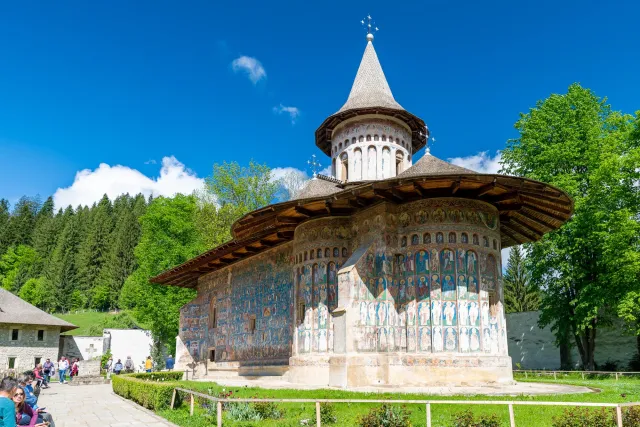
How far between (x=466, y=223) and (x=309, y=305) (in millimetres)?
5698

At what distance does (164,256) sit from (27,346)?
35.4 feet

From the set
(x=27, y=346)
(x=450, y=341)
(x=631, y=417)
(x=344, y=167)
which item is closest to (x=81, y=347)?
(x=27, y=346)

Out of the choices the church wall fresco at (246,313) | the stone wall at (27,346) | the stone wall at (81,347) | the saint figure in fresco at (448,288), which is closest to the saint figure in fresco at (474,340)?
the saint figure in fresco at (448,288)

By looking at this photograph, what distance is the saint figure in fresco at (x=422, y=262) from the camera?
1464cm

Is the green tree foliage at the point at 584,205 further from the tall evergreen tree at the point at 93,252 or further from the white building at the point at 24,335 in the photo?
the tall evergreen tree at the point at 93,252

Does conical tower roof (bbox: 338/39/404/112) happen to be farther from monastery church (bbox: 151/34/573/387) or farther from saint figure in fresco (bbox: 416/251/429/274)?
saint figure in fresco (bbox: 416/251/429/274)

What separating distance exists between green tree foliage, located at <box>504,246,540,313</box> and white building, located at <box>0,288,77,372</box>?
3342cm

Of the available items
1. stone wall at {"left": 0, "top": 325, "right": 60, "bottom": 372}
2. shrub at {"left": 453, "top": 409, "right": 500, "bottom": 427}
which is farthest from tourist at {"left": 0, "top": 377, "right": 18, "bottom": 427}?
stone wall at {"left": 0, "top": 325, "right": 60, "bottom": 372}

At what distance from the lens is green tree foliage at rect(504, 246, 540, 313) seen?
41.8 meters

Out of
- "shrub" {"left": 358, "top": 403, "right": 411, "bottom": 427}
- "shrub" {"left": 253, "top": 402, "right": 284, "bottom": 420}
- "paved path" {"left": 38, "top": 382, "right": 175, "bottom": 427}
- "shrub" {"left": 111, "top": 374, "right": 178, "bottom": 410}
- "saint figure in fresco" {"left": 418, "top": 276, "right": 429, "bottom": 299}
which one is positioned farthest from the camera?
"saint figure in fresco" {"left": 418, "top": 276, "right": 429, "bottom": 299}

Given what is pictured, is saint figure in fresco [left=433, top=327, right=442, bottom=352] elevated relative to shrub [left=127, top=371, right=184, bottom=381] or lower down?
elevated

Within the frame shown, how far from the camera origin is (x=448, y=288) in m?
14.3

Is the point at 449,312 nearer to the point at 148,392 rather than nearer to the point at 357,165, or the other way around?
the point at 148,392

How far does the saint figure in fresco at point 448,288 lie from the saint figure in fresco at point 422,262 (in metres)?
0.62
